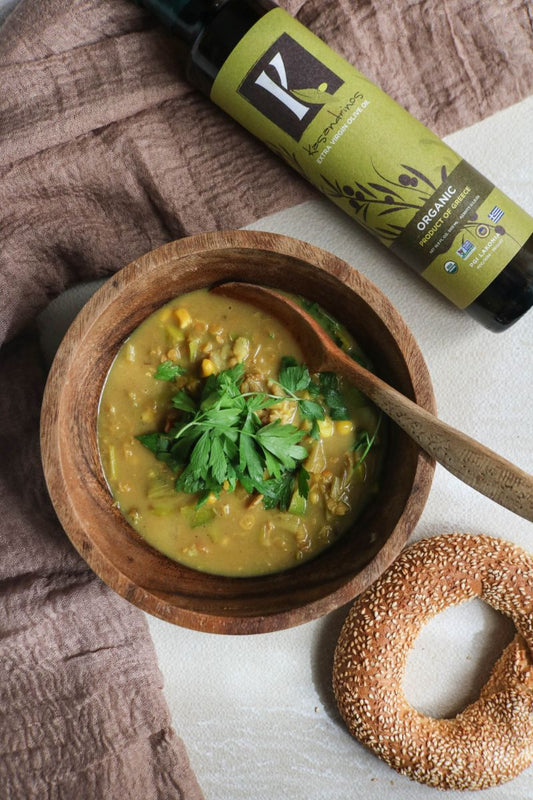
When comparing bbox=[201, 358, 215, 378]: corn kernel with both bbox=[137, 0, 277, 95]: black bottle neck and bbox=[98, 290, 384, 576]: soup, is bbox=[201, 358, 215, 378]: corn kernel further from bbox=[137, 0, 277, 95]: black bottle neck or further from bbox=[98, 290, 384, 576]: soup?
bbox=[137, 0, 277, 95]: black bottle neck

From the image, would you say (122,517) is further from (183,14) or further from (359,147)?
(183,14)

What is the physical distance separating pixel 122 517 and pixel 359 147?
103 centimetres

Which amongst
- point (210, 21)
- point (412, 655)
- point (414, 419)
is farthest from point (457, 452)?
point (210, 21)

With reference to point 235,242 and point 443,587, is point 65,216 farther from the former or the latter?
point 443,587

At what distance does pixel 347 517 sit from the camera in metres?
1.75

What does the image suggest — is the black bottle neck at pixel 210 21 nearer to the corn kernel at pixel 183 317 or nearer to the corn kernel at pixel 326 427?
the corn kernel at pixel 183 317

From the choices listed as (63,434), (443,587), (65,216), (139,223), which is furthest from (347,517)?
(65,216)

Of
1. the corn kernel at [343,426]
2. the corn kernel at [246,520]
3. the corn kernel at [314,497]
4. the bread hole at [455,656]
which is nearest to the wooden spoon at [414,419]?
the corn kernel at [343,426]

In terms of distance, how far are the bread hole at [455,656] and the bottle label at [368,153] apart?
2.94 ft

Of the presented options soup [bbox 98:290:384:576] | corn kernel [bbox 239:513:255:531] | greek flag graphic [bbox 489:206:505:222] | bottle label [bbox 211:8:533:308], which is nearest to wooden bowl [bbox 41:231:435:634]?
soup [bbox 98:290:384:576]

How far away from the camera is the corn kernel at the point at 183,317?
171 centimetres

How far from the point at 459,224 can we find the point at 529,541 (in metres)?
0.89

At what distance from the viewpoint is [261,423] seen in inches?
65.0

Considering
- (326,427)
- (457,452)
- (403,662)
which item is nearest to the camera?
(457,452)
